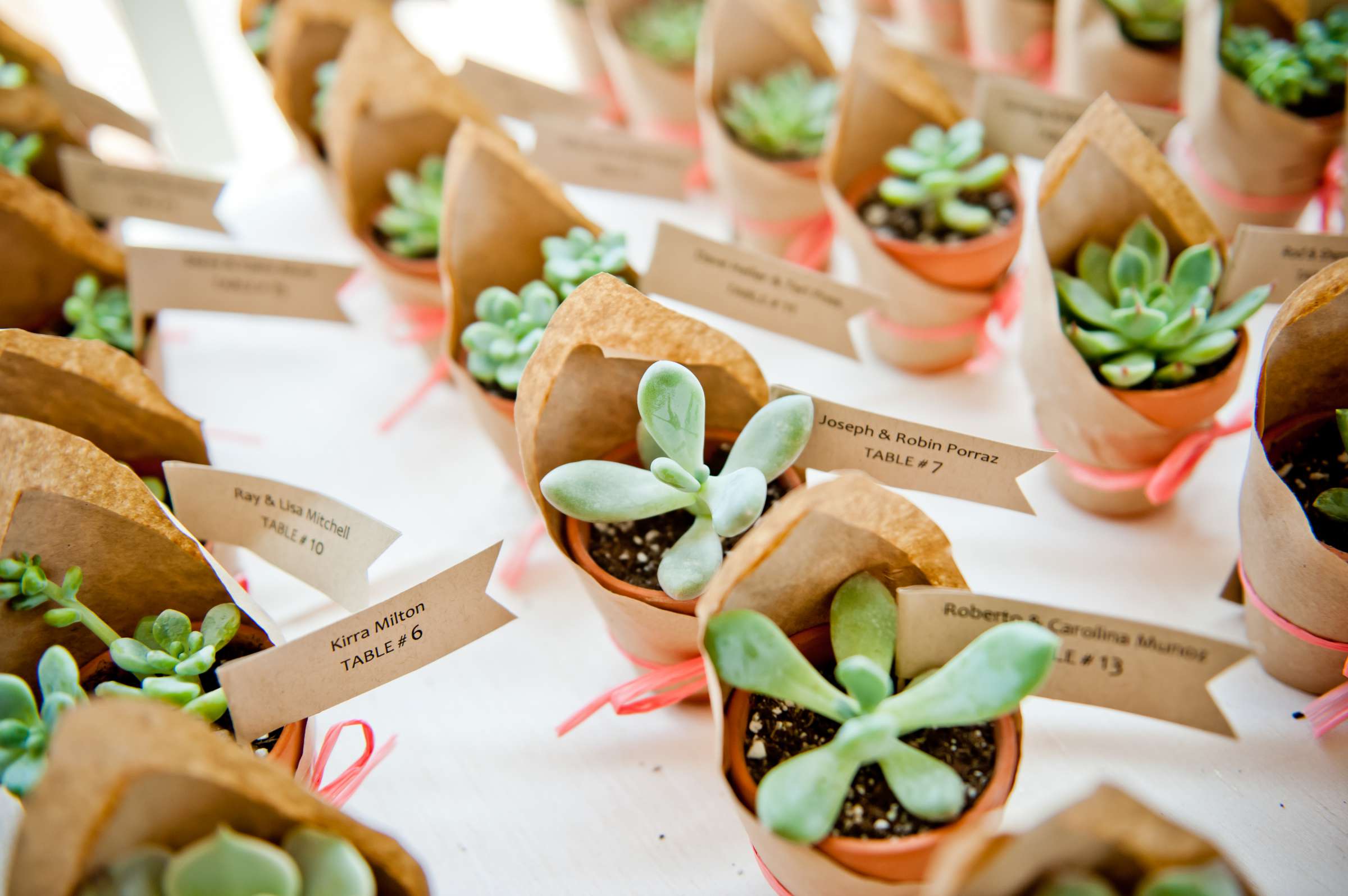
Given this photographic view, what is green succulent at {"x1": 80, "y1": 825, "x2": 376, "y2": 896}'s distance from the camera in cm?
62

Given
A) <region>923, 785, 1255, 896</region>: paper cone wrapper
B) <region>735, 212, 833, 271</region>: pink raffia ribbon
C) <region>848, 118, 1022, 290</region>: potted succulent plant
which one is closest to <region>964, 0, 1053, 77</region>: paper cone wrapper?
<region>848, 118, 1022, 290</region>: potted succulent plant

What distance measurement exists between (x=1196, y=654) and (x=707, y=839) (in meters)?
0.47

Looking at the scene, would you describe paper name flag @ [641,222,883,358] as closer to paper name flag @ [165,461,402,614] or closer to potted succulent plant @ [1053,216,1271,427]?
potted succulent plant @ [1053,216,1271,427]

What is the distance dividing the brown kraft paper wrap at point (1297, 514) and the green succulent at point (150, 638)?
36.2 inches

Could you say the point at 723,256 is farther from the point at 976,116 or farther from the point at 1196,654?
the point at 1196,654

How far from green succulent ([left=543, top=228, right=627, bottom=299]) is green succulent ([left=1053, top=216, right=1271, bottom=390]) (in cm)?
50

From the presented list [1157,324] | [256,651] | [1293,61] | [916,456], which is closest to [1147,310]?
[1157,324]

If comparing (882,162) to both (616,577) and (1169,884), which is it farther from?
(1169,884)

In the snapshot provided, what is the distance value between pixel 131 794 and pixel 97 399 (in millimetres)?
544

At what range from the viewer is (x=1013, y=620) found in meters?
0.77

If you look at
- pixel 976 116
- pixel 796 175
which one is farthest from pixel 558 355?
pixel 976 116

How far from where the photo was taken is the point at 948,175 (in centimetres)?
125

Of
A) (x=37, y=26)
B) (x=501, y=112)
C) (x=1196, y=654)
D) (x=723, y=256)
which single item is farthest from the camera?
(x=37, y=26)

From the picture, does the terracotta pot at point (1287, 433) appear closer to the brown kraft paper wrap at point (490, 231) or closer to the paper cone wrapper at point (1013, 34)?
the brown kraft paper wrap at point (490, 231)
